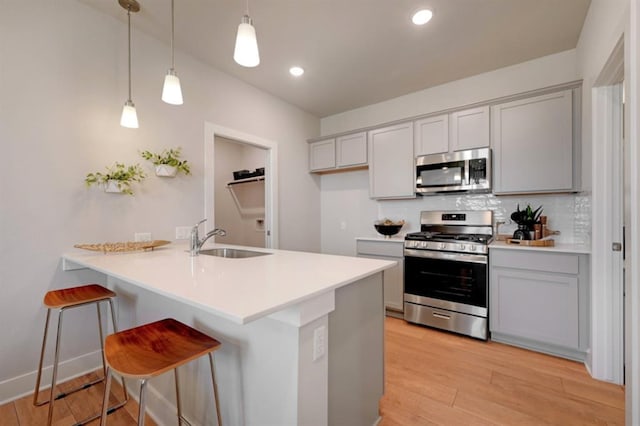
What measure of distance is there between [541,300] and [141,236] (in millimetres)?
3375

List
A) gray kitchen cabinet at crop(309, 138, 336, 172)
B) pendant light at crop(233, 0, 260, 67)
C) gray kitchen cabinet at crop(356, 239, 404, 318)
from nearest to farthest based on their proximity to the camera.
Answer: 1. pendant light at crop(233, 0, 260, 67)
2. gray kitchen cabinet at crop(356, 239, 404, 318)
3. gray kitchen cabinet at crop(309, 138, 336, 172)

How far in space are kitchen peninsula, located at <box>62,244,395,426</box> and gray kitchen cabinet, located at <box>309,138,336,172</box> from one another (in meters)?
2.44

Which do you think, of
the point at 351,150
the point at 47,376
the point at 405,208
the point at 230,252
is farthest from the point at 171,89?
the point at 405,208

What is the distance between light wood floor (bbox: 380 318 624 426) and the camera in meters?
1.56

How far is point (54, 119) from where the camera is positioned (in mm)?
1865

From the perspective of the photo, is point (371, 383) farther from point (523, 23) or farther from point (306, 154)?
point (306, 154)

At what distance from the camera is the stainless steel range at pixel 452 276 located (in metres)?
2.51

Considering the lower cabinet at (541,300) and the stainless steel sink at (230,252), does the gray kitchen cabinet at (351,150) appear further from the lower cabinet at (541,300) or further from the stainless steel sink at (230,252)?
the stainless steel sink at (230,252)

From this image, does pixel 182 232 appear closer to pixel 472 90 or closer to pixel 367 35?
pixel 367 35

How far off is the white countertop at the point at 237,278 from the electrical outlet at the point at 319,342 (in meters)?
0.18

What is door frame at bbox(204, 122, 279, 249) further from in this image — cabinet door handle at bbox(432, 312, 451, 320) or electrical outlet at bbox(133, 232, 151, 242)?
cabinet door handle at bbox(432, 312, 451, 320)

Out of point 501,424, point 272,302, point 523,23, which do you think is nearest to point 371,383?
point 501,424

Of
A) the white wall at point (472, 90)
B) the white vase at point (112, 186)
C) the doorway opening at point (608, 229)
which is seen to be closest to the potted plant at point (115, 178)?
the white vase at point (112, 186)

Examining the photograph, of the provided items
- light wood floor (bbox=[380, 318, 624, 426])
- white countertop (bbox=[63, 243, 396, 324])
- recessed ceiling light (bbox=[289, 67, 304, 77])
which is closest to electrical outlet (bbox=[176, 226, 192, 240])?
white countertop (bbox=[63, 243, 396, 324])
